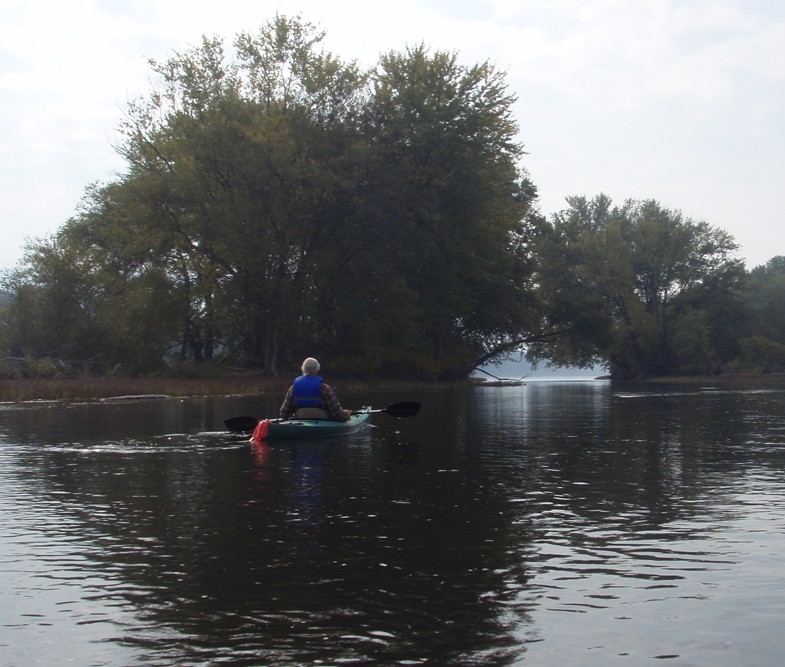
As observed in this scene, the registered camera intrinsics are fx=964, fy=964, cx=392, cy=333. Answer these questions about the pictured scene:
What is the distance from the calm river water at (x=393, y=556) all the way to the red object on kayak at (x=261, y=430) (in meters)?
1.24

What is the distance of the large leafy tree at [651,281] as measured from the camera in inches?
3260

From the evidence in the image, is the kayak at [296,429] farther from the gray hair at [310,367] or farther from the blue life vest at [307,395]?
the gray hair at [310,367]

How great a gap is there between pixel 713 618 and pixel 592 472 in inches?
315

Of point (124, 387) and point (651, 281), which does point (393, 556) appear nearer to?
point (124, 387)

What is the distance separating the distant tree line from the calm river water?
31260 mm

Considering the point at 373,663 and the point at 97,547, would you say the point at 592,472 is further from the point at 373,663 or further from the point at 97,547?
the point at 373,663

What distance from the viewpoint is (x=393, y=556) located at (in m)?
8.79

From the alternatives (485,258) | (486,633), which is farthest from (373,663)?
(485,258)

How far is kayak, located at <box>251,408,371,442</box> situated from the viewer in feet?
64.3

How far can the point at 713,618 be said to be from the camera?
6762mm

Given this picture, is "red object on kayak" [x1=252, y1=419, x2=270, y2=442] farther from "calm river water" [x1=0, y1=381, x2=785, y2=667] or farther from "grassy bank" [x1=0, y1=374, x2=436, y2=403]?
"grassy bank" [x1=0, y1=374, x2=436, y2=403]

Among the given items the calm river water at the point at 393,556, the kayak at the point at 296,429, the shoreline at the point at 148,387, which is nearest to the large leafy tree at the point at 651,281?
the shoreline at the point at 148,387

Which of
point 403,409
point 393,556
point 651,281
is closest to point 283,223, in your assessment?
point 403,409

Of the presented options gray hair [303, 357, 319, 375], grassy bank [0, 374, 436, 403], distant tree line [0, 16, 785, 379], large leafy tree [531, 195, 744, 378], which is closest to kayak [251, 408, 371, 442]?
gray hair [303, 357, 319, 375]
